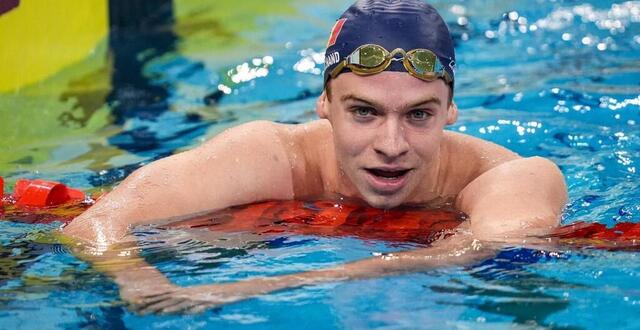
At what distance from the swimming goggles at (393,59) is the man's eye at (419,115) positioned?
12 cm

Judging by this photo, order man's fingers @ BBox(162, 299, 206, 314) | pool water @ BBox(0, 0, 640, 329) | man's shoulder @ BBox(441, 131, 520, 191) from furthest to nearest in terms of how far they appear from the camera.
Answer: man's shoulder @ BBox(441, 131, 520, 191) → pool water @ BBox(0, 0, 640, 329) → man's fingers @ BBox(162, 299, 206, 314)

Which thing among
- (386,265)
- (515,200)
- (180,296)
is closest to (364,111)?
(515,200)

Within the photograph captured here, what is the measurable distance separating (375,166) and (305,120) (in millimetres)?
2594

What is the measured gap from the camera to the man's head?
3906 mm

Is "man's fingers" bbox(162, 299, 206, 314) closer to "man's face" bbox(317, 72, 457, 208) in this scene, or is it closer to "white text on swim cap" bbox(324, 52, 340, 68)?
"man's face" bbox(317, 72, 457, 208)

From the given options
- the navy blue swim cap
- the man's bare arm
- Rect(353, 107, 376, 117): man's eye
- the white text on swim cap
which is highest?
the navy blue swim cap

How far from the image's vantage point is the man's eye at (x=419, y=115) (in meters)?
3.94

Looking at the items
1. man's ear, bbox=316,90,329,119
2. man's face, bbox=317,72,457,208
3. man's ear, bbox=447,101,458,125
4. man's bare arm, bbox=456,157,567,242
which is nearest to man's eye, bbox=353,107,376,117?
man's face, bbox=317,72,457,208

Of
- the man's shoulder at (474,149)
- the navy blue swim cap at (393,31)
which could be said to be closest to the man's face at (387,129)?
the navy blue swim cap at (393,31)

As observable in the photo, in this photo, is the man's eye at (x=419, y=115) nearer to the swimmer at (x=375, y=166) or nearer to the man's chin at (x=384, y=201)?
the swimmer at (x=375, y=166)

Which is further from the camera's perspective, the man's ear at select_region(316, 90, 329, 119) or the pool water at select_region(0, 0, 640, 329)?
the man's ear at select_region(316, 90, 329, 119)

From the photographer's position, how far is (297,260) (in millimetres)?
3658

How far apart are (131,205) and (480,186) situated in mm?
1289

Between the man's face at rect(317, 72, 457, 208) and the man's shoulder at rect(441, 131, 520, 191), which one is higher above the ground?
the man's face at rect(317, 72, 457, 208)
